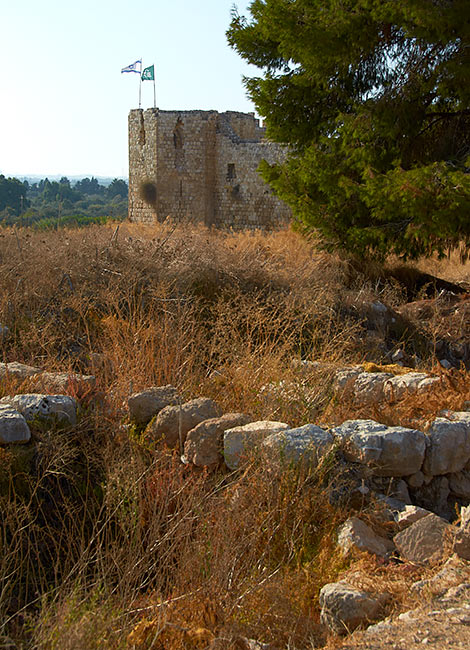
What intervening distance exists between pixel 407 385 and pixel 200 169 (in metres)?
15.7

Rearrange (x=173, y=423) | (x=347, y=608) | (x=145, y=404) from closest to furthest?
(x=347, y=608), (x=173, y=423), (x=145, y=404)

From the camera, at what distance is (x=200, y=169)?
1978 centimetres

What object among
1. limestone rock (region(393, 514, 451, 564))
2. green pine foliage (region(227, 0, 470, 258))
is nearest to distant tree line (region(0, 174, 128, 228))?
green pine foliage (region(227, 0, 470, 258))

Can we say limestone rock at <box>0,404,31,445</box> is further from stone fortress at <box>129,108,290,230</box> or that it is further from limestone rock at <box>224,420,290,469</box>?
stone fortress at <box>129,108,290,230</box>

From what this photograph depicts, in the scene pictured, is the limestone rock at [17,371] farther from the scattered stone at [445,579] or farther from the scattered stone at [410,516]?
the scattered stone at [445,579]

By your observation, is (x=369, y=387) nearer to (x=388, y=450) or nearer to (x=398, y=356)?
(x=388, y=450)

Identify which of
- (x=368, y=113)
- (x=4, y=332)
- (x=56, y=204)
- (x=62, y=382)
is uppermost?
(x=368, y=113)

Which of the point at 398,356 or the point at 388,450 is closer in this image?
the point at 388,450

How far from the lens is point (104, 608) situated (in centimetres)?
261

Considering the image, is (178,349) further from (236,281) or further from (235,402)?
(236,281)

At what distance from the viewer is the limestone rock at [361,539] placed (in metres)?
3.41

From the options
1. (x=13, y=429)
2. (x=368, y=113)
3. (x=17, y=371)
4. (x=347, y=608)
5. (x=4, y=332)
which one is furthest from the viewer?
(x=368, y=113)

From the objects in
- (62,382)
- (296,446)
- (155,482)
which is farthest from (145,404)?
(296,446)

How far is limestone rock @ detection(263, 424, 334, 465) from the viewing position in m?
3.82
